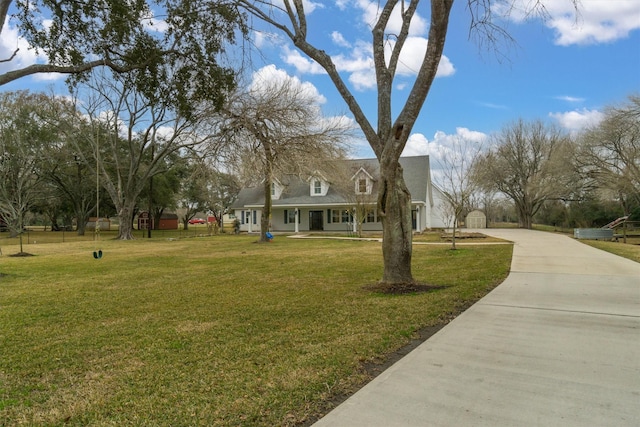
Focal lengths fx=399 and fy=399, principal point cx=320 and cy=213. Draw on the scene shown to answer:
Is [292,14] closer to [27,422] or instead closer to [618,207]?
[27,422]

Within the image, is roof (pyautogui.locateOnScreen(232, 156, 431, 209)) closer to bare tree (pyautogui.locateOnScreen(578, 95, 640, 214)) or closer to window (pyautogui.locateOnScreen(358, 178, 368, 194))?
window (pyautogui.locateOnScreen(358, 178, 368, 194))

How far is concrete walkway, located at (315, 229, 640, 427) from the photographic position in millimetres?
2678

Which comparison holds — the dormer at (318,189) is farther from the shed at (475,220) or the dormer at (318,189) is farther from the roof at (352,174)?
the shed at (475,220)

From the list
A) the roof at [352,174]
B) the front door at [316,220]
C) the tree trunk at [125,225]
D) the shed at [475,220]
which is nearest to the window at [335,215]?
the front door at [316,220]

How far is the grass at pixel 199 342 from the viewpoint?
2.92 m

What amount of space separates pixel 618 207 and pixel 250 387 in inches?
1676

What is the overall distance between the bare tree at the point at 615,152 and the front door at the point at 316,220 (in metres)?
20.9

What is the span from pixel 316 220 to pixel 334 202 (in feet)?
11.4

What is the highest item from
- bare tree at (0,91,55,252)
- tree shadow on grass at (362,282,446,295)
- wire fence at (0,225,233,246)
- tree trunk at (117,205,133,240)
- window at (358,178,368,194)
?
bare tree at (0,91,55,252)

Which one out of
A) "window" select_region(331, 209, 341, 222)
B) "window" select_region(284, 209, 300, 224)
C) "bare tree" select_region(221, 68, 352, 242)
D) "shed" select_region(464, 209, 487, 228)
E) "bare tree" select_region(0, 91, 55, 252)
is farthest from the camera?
"shed" select_region(464, 209, 487, 228)

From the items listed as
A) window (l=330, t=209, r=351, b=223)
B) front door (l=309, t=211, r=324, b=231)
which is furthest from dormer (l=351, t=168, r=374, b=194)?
front door (l=309, t=211, r=324, b=231)

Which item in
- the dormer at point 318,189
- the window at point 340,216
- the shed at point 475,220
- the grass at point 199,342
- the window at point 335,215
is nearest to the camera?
the grass at point 199,342

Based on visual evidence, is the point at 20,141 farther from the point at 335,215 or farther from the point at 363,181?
the point at 363,181

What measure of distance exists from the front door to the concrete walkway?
86.3ft
